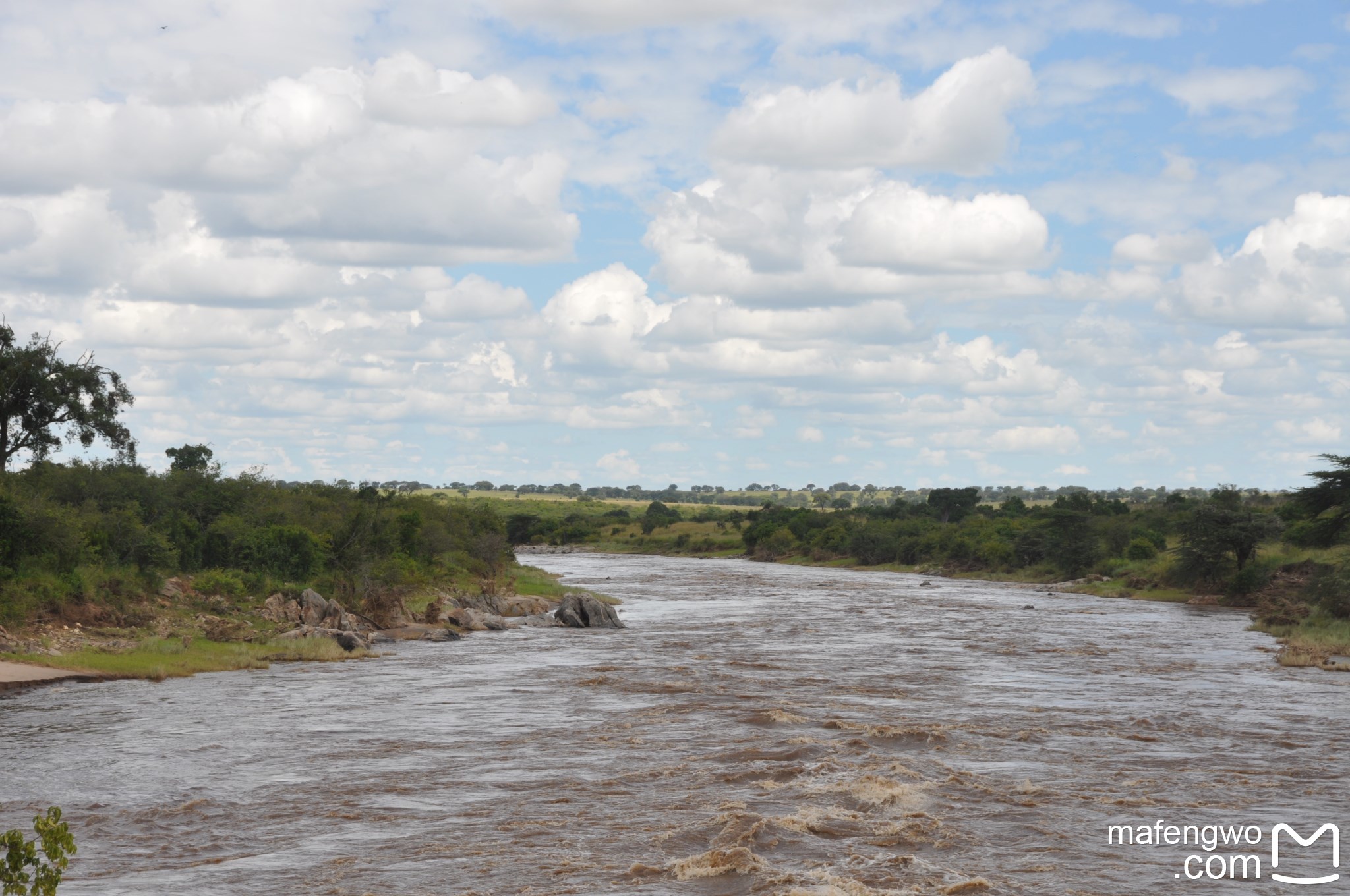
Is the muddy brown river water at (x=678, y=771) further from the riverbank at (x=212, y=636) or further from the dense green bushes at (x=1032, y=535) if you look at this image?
the dense green bushes at (x=1032, y=535)

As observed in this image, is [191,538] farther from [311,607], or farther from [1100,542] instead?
[1100,542]

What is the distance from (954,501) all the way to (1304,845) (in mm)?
135207

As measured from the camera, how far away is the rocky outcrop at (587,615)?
2377 inches

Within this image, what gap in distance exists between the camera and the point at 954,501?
5974 inches

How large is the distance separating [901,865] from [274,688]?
23826 millimetres

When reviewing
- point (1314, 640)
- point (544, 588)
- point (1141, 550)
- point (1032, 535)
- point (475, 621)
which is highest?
point (1032, 535)

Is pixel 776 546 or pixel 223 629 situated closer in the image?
pixel 223 629

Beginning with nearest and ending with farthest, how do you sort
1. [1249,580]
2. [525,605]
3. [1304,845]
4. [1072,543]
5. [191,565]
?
[1304,845]
[191,565]
[525,605]
[1249,580]
[1072,543]

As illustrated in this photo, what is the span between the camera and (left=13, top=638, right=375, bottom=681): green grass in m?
36.4

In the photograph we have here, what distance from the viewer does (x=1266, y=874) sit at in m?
17.5

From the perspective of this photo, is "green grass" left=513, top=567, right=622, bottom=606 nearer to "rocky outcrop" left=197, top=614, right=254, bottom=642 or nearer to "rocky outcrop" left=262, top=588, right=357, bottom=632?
"rocky outcrop" left=262, top=588, right=357, bottom=632

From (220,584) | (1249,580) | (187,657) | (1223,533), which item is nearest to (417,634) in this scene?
(220,584)

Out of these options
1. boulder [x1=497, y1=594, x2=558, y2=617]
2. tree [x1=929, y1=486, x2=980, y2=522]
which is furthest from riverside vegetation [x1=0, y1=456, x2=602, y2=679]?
tree [x1=929, y1=486, x2=980, y2=522]

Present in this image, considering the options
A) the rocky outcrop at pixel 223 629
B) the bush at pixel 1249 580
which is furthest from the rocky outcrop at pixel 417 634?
the bush at pixel 1249 580
